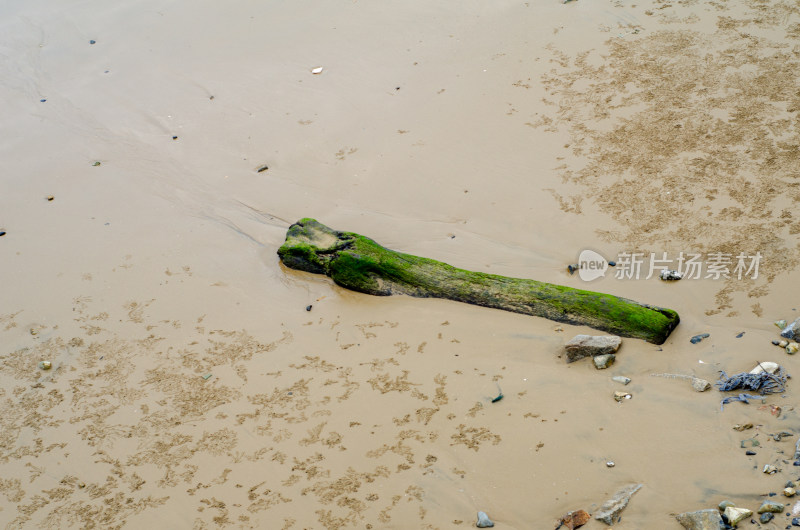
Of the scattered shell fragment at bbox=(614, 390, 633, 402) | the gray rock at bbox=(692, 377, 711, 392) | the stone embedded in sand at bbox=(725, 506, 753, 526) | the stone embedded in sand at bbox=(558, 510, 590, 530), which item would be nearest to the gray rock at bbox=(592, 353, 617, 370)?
the scattered shell fragment at bbox=(614, 390, 633, 402)

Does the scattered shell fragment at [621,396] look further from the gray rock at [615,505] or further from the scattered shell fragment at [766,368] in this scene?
the scattered shell fragment at [766,368]

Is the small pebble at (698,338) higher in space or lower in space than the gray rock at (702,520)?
lower

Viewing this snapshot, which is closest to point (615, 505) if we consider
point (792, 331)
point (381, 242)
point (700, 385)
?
point (700, 385)

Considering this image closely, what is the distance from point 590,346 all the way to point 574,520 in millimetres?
1431

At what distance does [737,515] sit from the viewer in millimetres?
3588

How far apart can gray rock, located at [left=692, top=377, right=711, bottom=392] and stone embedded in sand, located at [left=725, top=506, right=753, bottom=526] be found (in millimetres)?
1031

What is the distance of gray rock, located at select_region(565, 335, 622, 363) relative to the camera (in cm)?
489

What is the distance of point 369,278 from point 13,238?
14.1ft

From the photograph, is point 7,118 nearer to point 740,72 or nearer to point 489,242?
point 489,242

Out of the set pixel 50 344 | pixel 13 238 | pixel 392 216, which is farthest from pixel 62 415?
pixel 392 216

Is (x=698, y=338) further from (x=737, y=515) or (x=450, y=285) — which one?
(x=450, y=285)

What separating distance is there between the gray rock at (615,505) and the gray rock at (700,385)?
3.09 feet

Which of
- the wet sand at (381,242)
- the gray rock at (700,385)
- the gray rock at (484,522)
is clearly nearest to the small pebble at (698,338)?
the wet sand at (381,242)

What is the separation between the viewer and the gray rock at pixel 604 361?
4.84 metres
